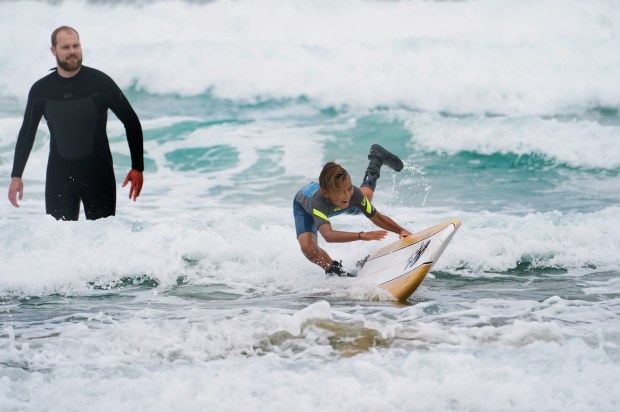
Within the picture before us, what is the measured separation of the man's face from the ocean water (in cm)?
179

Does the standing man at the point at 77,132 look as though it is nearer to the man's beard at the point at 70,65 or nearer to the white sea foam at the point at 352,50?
the man's beard at the point at 70,65

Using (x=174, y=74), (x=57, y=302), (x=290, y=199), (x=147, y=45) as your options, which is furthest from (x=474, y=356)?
(x=147, y=45)

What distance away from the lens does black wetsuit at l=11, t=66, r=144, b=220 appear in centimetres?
641

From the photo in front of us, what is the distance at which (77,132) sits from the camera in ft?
21.2

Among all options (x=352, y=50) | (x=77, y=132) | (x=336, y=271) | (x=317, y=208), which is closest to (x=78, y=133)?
(x=77, y=132)

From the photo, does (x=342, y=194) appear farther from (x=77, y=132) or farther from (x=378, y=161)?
(x=77, y=132)

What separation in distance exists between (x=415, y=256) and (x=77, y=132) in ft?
8.87

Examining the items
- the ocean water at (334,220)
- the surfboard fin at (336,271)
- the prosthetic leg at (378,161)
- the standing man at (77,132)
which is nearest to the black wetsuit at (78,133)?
the standing man at (77,132)

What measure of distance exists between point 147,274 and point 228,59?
16.7 meters

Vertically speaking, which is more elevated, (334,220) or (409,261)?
(409,261)

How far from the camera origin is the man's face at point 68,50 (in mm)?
6156

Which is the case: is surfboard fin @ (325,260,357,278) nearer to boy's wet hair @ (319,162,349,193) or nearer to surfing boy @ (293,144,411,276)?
surfing boy @ (293,144,411,276)

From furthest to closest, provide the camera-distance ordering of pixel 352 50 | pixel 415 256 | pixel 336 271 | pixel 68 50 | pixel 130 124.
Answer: pixel 352 50, pixel 336 271, pixel 415 256, pixel 130 124, pixel 68 50

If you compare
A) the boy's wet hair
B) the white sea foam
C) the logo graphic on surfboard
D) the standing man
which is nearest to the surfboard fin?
the logo graphic on surfboard
